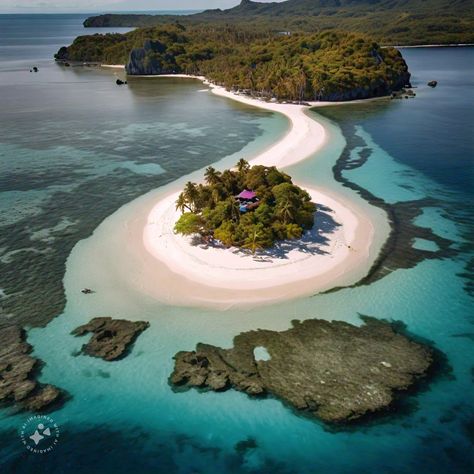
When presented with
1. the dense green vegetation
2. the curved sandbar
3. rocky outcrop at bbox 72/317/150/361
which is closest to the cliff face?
the dense green vegetation

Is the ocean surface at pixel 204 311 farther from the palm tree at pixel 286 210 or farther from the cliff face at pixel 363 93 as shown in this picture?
the cliff face at pixel 363 93

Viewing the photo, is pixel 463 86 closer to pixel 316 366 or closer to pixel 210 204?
pixel 210 204

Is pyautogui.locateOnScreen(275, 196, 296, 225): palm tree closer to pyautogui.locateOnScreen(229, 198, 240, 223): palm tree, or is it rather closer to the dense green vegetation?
pyautogui.locateOnScreen(229, 198, 240, 223): palm tree

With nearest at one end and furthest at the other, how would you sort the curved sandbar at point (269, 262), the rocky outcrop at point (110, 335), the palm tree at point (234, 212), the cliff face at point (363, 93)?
the rocky outcrop at point (110, 335)
the curved sandbar at point (269, 262)
the palm tree at point (234, 212)
the cliff face at point (363, 93)

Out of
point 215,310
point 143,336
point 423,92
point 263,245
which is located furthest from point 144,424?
point 423,92

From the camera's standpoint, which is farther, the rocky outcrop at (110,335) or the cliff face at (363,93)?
the cliff face at (363,93)

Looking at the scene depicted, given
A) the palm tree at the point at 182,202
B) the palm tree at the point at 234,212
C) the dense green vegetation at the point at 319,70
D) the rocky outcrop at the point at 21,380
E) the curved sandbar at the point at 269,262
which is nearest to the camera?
the rocky outcrop at the point at 21,380

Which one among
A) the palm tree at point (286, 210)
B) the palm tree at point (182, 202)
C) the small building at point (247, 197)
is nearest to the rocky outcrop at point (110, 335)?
the palm tree at point (182, 202)
